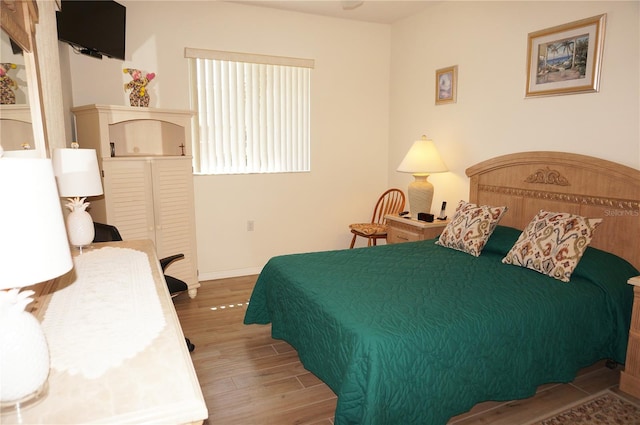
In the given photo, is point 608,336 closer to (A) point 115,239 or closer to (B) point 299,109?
(A) point 115,239

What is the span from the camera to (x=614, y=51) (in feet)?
9.07

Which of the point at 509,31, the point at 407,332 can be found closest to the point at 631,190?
the point at 509,31

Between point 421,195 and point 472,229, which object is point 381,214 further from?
point 472,229

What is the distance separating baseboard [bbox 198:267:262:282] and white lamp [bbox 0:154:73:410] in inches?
141

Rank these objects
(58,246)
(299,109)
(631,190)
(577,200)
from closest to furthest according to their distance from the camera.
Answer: (58,246), (631,190), (577,200), (299,109)

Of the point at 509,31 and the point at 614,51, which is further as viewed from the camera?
the point at 509,31

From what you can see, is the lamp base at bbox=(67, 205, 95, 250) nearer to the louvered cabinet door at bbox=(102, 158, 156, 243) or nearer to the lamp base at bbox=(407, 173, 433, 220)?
the louvered cabinet door at bbox=(102, 158, 156, 243)

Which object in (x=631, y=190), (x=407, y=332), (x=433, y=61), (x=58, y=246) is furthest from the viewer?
(x=433, y=61)

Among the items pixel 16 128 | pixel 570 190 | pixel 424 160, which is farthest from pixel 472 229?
pixel 16 128

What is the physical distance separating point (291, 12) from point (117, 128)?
209 centimetres

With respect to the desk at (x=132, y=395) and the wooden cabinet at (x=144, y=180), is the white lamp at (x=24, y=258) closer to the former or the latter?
the desk at (x=132, y=395)

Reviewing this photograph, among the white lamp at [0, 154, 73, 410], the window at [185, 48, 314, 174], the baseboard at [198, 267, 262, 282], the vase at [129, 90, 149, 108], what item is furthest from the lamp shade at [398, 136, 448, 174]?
the white lamp at [0, 154, 73, 410]

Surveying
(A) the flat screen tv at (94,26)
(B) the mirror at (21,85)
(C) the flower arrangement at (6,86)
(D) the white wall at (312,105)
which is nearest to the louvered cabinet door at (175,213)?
(D) the white wall at (312,105)

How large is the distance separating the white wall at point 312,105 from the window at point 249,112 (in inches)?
3.8
